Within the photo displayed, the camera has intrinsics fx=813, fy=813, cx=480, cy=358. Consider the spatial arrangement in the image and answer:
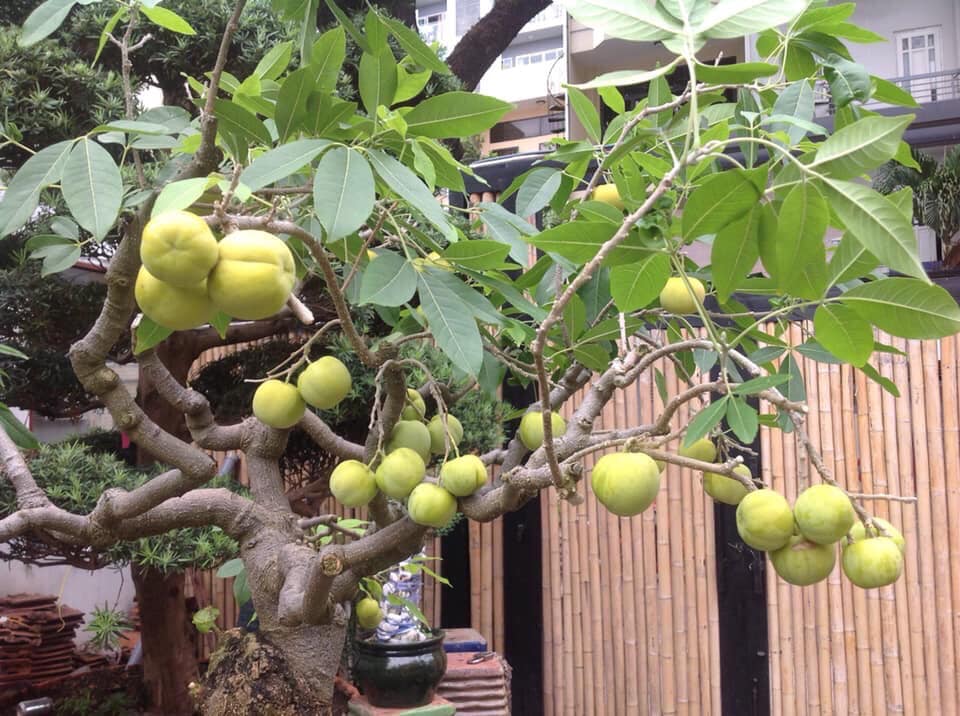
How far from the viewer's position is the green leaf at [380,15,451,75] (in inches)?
26.9

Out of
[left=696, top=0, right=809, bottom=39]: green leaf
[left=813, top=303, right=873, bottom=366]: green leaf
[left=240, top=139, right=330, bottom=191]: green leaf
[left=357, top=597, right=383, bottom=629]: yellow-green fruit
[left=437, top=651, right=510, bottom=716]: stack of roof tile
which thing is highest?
[left=696, top=0, right=809, bottom=39]: green leaf

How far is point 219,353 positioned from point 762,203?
9.12 feet

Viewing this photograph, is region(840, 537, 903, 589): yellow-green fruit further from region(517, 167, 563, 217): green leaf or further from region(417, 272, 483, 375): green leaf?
region(517, 167, 563, 217): green leaf

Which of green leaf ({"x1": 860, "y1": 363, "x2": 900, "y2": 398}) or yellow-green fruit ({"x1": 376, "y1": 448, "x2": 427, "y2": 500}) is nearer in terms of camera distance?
green leaf ({"x1": 860, "y1": 363, "x2": 900, "y2": 398})

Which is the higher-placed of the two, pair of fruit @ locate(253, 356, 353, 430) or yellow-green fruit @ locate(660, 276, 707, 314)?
yellow-green fruit @ locate(660, 276, 707, 314)

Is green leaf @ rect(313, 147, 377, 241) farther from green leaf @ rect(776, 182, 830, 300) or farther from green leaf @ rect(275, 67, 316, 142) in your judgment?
green leaf @ rect(776, 182, 830, 300)

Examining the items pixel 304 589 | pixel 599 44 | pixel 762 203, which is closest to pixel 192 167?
pixel 762 203

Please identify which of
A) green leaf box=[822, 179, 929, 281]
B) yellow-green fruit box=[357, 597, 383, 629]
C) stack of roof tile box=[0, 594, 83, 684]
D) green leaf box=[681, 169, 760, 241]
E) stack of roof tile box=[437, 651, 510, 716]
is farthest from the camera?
stack of roof tile box=[0, 594, 83, 684]

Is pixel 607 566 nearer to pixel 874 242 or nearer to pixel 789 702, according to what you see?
pixel 789 702

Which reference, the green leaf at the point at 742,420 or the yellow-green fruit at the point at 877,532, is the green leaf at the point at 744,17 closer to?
the green leaf at the point at 742,420

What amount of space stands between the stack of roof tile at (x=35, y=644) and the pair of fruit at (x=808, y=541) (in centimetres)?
241

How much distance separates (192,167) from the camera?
0.59m

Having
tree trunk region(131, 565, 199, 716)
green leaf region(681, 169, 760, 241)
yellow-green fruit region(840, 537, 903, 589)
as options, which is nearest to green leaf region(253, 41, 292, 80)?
green leaf region(681, 169, 760, 241)

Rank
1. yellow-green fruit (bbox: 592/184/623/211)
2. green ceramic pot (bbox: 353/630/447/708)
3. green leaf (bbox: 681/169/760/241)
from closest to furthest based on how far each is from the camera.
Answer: green leaf (bbox: 681/169/760/241), yellow-green fruit (bbox: 592/184/623/211), green ceramic pot (bbox: 353/630/447/708)
